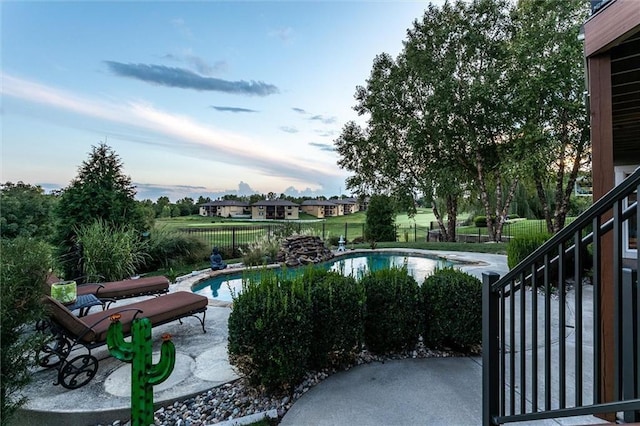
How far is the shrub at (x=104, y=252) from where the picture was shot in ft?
21.4

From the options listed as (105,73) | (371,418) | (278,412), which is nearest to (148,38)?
(105,73)

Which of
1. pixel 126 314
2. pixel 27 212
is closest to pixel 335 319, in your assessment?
pixel 126 314

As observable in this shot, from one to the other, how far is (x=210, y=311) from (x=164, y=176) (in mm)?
6249

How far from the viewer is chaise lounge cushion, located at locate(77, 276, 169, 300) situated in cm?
470

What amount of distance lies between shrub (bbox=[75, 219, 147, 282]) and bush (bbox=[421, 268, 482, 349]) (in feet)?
19.8

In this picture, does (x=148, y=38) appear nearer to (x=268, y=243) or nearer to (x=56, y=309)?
(x=56, y=309)

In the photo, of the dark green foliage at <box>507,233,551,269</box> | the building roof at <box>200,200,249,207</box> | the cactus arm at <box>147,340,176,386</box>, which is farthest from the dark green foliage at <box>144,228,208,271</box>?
the building roof at <box>200,200,249,207</box>

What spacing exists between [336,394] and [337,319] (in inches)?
23.0

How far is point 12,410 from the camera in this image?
1.95m

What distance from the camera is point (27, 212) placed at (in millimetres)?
8742

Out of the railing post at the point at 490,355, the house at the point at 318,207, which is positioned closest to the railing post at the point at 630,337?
the railing post at the point at 490,355

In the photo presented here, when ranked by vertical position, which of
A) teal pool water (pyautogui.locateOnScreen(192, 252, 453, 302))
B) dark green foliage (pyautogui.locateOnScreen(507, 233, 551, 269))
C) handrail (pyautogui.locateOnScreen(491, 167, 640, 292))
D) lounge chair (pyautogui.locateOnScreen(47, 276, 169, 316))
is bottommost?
teal pool water (pyautogui.locateOnScreen(192, 252, 453, 302))

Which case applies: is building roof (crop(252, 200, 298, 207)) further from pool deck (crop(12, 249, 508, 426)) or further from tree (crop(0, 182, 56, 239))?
pool deck (crop(12, 249, 508, 426))

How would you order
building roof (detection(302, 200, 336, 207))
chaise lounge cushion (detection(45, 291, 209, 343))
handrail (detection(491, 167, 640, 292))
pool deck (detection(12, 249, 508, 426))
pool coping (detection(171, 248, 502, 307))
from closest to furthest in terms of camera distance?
handrail (detection(491, 167, 640, 292)) < pool deck (detection(12, 249, 508, 426)) < chaise lounge cushion (detection(45, 291, 209, 343)) < pool coping (detection(171, 248, 502, 307)) < building roof (detection(302, 200, 336, 207))
